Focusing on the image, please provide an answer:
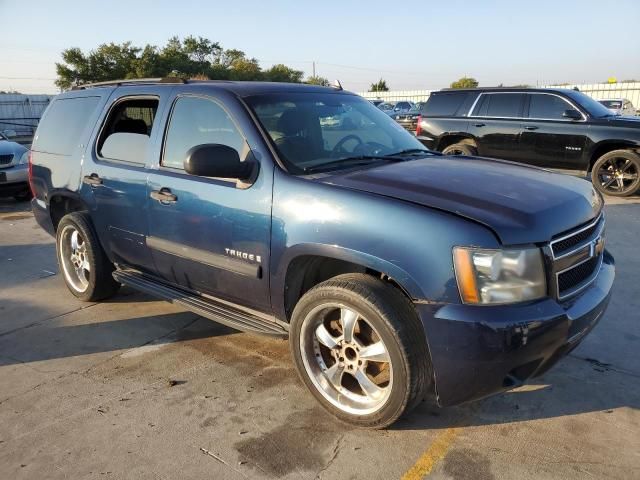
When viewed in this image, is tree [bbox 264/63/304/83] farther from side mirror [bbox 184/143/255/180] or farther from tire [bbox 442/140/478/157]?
side mirror [bbox 184/143/255/180]

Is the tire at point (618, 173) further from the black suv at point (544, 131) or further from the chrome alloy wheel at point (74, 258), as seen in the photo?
the chrome alloy wheel at point (74, 258)

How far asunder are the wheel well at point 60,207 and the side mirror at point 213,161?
221 centimetres

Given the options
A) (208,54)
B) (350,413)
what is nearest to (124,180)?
(350,413)

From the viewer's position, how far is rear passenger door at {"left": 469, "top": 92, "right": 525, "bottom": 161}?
959cm

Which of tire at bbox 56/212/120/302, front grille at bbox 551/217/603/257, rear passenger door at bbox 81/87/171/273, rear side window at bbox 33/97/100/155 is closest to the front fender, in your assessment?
front grille at bbox 551/217/603/257

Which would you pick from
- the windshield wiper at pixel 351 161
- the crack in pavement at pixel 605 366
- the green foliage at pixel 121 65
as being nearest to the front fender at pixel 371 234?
the windshield wiper at pixel 351 161

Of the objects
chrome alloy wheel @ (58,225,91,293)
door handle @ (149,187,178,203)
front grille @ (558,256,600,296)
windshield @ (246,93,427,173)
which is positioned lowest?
chrome alloy wheel @ (58,225,91,293)

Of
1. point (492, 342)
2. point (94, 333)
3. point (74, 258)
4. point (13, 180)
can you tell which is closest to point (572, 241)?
point (492, 342)

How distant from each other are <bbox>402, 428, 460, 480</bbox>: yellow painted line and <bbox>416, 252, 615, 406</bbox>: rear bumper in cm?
30

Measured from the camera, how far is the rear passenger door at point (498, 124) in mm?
9586

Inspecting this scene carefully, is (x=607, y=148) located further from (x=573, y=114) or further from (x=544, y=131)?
(x=544, y=131)

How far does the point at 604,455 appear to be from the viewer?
101 inches

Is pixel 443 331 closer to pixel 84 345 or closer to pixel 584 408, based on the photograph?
pixel 584 408

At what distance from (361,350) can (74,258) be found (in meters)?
3.27
